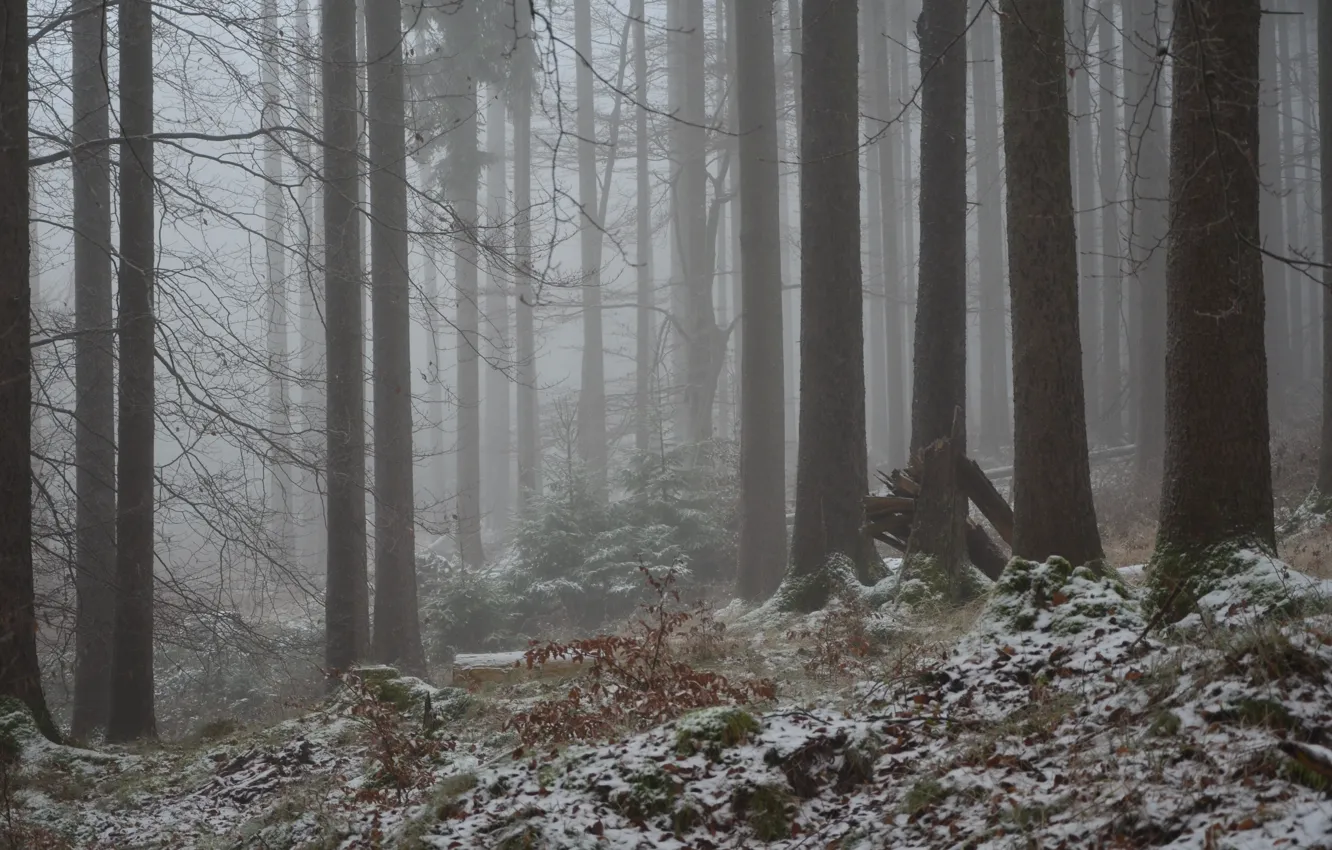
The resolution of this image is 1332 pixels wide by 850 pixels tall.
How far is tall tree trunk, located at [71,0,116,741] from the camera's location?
11422 mm

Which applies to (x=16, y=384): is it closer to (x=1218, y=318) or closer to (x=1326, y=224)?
(x=1218, y=318)

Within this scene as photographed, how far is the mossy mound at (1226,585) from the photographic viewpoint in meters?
5.27

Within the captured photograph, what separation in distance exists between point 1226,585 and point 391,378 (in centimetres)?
1046

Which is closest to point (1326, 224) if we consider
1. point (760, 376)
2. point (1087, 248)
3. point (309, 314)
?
point (760, 376)

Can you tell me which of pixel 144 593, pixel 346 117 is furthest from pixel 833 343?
pixel 144 593

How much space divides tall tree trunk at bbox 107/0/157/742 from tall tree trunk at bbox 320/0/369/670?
213cm

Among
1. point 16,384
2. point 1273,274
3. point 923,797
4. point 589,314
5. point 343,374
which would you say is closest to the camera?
point 923,797

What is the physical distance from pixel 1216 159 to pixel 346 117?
976cm

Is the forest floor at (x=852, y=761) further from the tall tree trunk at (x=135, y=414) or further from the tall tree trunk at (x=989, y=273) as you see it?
the tall tree trunk at (x=989, y=273)

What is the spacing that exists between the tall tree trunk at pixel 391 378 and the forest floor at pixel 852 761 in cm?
506

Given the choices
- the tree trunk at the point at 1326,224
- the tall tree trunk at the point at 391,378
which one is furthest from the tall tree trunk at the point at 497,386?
the tree trunk at the point at 1326,224

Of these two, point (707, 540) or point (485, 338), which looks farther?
point (707, 540)

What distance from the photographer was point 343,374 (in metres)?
12.3

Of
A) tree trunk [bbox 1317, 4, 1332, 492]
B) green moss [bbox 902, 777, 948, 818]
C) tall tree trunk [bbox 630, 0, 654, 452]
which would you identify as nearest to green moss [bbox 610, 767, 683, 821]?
green moss [bbox 902, 777, 948, 818]
